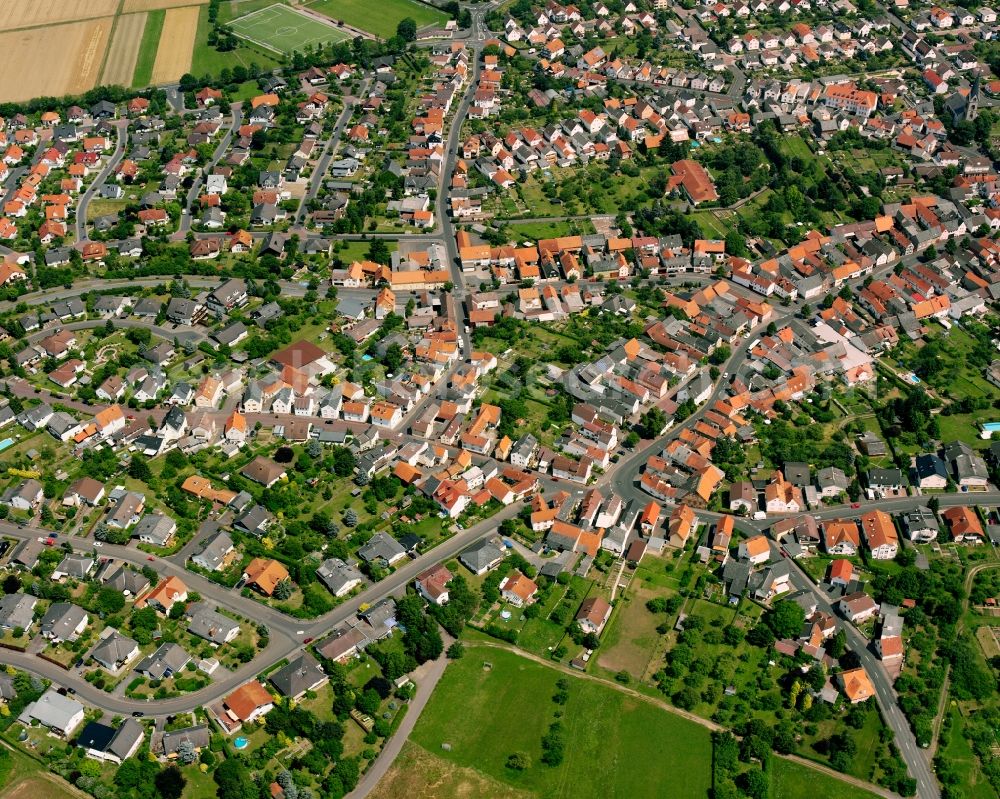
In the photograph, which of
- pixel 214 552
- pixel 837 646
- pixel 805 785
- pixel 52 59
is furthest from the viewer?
pixel 52 59

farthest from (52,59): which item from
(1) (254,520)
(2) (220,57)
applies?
(1) (254,520)

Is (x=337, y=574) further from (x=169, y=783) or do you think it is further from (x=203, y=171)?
(x=203, y=171)

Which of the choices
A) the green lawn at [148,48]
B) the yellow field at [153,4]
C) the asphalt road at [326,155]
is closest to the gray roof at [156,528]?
the asphalt road at [326,155]

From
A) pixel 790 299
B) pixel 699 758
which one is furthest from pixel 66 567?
pixel 790 299

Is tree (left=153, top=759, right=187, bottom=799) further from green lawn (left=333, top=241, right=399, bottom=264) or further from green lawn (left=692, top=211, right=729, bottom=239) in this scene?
green lawn (left=692, top=211, right=729, bottom=239)

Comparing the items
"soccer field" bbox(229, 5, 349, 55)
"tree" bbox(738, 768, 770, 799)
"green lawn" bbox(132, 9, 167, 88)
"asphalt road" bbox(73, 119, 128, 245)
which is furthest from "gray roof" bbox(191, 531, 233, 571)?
"soccer field" bbox(229, 5, 349, 55)

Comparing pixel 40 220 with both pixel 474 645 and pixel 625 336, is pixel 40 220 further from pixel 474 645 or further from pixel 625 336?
pixel 474 645
